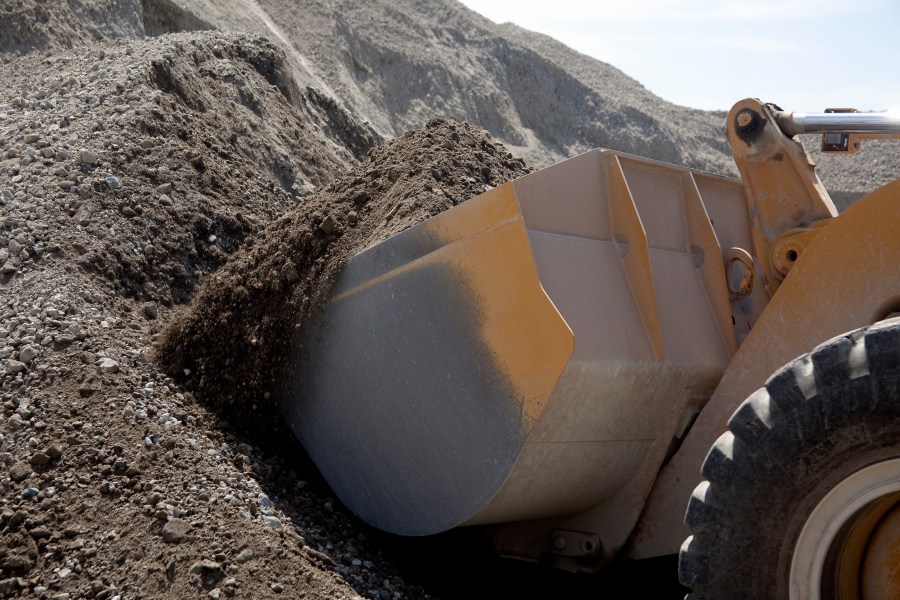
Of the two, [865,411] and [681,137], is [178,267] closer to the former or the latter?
[865,411]

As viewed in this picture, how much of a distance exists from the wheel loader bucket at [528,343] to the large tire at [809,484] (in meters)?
0.66

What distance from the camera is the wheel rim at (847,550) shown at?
8.10 ft

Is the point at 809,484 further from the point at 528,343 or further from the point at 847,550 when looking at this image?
the point at 528,343

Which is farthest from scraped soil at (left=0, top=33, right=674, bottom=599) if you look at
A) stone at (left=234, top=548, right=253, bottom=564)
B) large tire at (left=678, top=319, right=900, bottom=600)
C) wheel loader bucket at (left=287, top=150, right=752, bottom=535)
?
large tire at (left=678, top=319, right=900, bottom=600)

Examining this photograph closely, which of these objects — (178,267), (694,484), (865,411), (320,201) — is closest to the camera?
(865,411)

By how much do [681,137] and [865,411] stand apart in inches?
990

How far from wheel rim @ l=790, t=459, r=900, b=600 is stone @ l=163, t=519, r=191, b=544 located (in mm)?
2068

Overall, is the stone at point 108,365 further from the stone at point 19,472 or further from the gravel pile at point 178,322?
the stone at point 19,472

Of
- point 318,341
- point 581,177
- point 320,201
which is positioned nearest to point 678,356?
point 581,177

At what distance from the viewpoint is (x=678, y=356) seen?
3.42 metres

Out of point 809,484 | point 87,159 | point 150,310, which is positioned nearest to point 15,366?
point 150,310

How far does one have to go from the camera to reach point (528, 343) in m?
3.15

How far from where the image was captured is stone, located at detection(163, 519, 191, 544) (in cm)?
348

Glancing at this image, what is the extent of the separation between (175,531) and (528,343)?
1.45m
